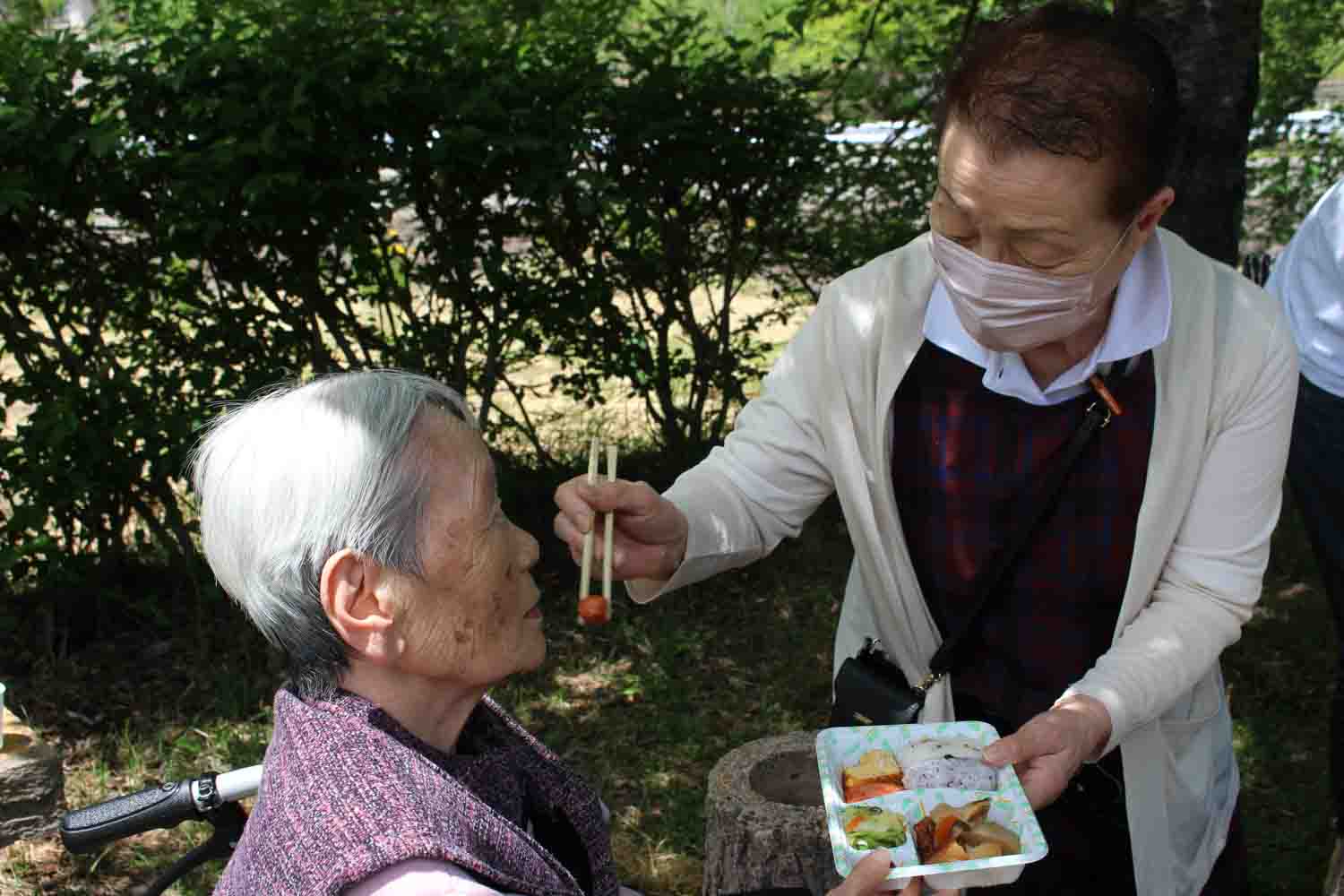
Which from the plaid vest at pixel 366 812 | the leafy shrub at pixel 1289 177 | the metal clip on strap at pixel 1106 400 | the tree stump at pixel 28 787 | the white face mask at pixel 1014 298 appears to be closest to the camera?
the plaid vest at pixel 366 812

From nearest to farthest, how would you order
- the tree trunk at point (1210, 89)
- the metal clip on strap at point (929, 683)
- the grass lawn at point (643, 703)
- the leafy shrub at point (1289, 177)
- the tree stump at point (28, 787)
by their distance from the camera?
the metal clip on strap at point (929, 683)
the tree stump at point (28, 787)
the grass lawn at point (643, 703)
the tree trunk at point (1210, 89)
the leafy shrub at point (1289, 177)

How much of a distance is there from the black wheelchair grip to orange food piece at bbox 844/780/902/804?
3.39 ft

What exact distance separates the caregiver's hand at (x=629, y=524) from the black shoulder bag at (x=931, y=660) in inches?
15.2

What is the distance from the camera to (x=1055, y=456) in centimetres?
216

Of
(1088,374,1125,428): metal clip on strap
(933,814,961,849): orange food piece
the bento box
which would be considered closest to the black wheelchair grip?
the bento box

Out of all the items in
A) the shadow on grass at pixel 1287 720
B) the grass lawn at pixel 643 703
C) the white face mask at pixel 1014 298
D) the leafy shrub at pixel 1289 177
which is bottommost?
the shadow on grass at pixel 1287 720

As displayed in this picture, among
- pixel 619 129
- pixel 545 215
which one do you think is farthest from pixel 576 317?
pixel 619 129

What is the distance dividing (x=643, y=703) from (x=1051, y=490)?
2861mm

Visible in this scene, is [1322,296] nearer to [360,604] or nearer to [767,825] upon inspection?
[767,825]

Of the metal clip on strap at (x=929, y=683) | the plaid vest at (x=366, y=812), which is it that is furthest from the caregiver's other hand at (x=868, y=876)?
the metal clip on strap at (x=929, y=683)

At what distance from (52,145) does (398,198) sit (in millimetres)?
1084

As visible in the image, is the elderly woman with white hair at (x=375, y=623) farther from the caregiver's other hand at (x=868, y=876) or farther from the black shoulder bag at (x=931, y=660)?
the black shoulder bag at (x=931, y=660)

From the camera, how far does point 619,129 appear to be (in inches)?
197

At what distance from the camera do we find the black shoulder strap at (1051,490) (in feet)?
6.98
